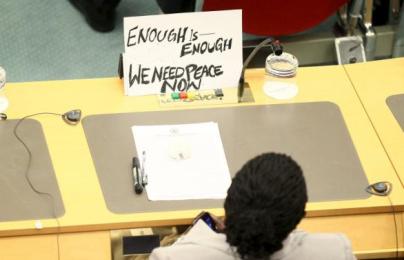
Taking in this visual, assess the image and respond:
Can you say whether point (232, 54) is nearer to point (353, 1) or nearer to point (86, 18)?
point (353, 1)

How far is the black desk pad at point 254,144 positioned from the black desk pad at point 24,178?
0.40 feet

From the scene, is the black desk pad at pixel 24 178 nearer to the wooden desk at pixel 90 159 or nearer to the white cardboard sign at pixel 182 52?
the wooden desk at pixel 90 159

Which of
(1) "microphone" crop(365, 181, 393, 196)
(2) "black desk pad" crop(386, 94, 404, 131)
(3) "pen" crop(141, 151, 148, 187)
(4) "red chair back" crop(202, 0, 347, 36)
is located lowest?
(4) "red chair back" crop(202, 0, 347, 36)

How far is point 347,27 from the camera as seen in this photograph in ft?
10.6

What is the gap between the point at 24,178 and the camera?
2045mm

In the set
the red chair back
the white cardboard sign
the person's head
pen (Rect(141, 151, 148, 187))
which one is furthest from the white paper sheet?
the red chair back

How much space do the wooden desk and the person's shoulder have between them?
1.17ft

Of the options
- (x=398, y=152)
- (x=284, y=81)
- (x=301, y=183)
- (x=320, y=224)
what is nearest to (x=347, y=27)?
(x=284, y=81)

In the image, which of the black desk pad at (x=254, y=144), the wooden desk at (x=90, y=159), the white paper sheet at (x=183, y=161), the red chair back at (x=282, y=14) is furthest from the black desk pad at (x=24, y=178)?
the red chair back at (x=282, y=14)

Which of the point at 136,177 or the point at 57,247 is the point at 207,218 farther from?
the point at 57,247

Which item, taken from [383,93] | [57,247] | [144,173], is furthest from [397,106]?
[57,247]

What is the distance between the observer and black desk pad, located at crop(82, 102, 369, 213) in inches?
80.0

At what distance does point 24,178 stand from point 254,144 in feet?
1.93

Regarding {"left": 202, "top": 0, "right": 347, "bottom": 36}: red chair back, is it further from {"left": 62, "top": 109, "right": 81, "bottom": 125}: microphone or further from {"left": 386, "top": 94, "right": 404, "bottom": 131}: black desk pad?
{"left": 62, "top": 109, "right": 81, "bottom": 125}: microphone
